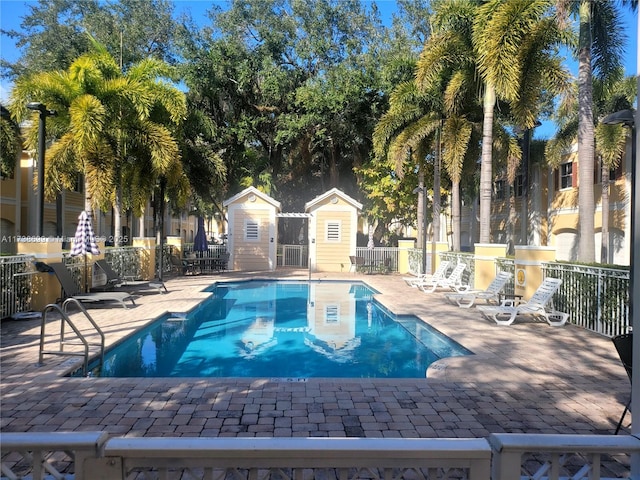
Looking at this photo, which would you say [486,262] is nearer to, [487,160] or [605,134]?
[487,160]

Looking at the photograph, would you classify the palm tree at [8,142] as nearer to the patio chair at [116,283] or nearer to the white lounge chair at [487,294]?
the patio chair at [116,283]

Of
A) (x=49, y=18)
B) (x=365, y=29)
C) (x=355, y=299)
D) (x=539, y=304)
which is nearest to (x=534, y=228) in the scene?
(x=365, y=29)

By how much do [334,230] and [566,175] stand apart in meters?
14.4

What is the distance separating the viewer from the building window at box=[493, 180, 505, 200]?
1273 inches

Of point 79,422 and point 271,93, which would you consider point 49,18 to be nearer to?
point 271,93

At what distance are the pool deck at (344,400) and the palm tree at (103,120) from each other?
793 cm

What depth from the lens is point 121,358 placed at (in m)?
7.00

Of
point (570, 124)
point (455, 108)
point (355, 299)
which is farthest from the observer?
point (570, 124)

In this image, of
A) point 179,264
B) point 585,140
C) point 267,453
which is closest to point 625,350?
point 267,453

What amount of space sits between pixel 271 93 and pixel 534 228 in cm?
1874

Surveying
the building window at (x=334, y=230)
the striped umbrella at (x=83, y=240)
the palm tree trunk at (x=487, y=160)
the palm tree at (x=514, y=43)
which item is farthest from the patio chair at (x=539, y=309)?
the building window at (x=334, y=230)

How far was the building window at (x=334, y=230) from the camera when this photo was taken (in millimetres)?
22375

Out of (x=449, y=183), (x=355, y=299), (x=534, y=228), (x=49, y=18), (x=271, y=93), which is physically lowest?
(x=355, y=299)

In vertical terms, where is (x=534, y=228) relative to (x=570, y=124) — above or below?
below
